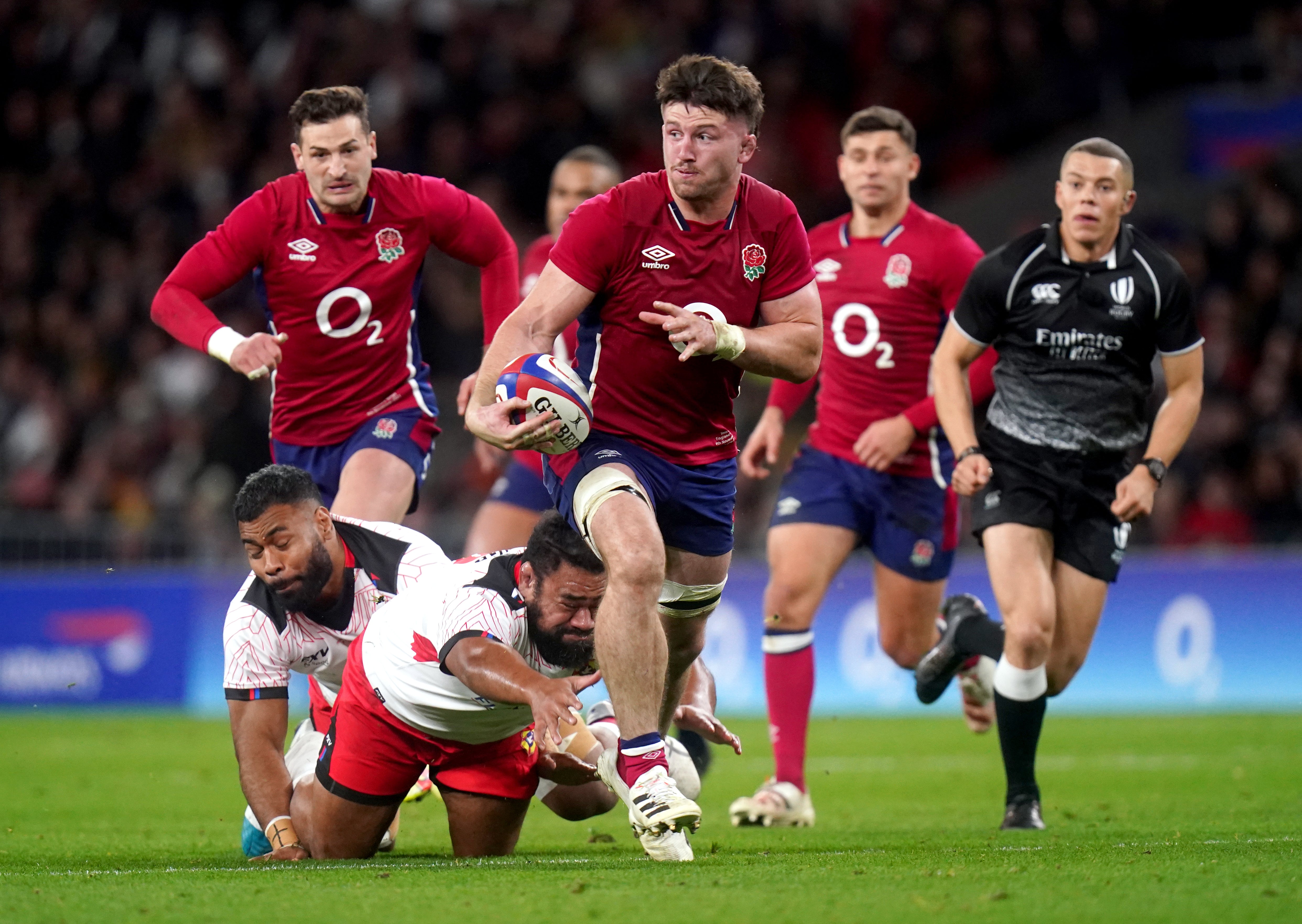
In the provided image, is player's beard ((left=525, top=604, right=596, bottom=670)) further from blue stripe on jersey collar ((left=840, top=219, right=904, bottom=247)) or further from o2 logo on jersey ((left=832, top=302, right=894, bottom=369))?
blue stripe on jersey collar ((left=840, top=219, right=904, bottom=247))

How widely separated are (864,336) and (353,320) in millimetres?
2473

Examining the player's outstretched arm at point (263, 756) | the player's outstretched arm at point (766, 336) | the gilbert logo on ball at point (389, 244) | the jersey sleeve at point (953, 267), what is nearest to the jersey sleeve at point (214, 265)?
the gilbert logo on ball at point (389, 244)

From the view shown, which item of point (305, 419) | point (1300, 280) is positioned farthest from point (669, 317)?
point (1300, 280)

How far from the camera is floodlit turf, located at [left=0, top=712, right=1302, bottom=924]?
4371 millimetres

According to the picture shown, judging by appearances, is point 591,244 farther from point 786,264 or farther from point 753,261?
point 786,264

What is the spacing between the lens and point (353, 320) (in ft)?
25.1

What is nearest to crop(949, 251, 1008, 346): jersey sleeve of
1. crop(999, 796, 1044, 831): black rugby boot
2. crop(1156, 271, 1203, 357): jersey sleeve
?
crop(1156, 271, 1203, 357): jersey sleeve

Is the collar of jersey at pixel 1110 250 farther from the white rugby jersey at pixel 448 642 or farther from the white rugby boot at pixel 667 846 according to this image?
the white rugby boot at pixel 667 846

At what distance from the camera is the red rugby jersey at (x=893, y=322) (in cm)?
825

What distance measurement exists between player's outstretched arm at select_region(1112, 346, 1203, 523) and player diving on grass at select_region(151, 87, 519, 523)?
2915mm

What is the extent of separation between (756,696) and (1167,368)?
7277mm

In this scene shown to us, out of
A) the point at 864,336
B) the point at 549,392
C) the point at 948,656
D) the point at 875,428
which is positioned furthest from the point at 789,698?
the point at 549,392

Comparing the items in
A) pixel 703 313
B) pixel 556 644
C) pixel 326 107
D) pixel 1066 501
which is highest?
pixel 326 107

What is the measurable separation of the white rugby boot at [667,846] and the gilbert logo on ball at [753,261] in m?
1.90
